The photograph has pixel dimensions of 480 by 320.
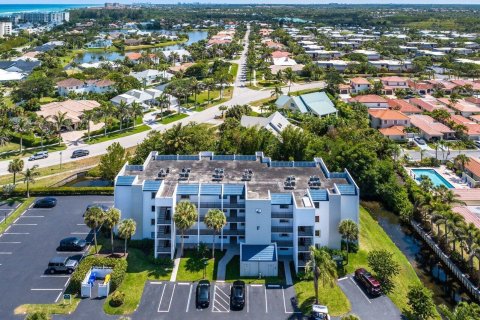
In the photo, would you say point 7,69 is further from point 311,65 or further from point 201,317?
point 201,317

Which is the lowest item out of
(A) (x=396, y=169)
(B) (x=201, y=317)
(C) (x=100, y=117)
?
(B) (x=201, y=317)

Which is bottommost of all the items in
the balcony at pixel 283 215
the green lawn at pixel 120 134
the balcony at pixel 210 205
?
the balcony at pixel 283 215

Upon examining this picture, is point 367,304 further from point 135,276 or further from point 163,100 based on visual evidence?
point 163,100

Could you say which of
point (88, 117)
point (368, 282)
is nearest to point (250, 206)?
point (368, 282)

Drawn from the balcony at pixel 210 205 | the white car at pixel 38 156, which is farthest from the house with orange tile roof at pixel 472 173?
the white car at pixel 38 156

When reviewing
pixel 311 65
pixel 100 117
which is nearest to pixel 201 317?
pixel 100 117

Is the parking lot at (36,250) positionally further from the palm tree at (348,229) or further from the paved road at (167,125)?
the palm tree at (348,229)

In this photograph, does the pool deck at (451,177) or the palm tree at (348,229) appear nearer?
the palm tree at (348,229)
